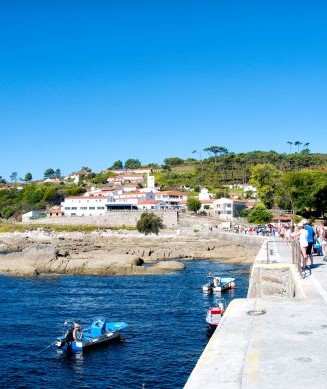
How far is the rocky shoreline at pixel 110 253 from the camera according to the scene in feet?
173

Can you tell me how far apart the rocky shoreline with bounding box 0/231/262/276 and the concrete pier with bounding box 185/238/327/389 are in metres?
39.4

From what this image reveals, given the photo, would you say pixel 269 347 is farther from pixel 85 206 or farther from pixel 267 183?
pixel 85 206

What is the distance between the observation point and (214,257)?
67.2 m

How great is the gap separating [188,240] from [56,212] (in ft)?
161

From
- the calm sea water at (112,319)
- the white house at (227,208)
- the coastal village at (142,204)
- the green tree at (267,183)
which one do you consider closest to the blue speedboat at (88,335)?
the calm sea water at (112,319)

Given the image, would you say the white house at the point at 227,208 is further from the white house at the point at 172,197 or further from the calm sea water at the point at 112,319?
the calm sea water at the point at 112,319

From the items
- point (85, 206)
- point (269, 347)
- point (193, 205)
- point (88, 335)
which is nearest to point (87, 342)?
point (88, 335)

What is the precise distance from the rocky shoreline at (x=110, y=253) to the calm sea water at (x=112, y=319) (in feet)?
14.8

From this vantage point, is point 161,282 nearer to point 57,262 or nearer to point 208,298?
point 208,298

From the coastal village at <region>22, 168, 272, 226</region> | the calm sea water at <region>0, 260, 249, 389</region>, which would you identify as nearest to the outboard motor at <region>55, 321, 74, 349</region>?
the calm sea water at <region>0, 260, 249, 389</region>

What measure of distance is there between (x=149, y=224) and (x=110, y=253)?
90.5 ft

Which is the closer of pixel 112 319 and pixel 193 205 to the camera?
pixel 112 319

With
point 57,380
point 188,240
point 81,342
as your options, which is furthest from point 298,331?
point 188,240

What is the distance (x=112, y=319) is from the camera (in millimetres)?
29859
